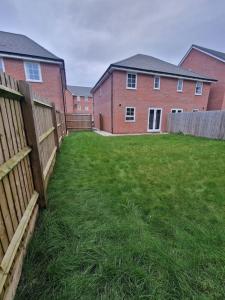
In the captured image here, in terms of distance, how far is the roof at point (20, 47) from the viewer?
10928 mm

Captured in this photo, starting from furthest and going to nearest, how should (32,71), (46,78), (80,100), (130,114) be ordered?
1. (80,100)
2. (130,114)
3. (46,78)
4. (32,71)

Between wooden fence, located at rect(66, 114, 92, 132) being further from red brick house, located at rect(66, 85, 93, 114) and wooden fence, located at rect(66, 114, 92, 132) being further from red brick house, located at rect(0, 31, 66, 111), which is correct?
red brick house, located at rect(66, 85, 93, 114)

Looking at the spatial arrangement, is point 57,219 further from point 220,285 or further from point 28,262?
point 220,285

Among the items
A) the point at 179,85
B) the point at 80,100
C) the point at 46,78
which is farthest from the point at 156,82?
the point at 80,100

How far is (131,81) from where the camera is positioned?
41.3 ft

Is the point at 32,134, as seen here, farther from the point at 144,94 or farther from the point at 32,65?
the point at 144,94

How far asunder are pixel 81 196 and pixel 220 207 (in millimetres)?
2508

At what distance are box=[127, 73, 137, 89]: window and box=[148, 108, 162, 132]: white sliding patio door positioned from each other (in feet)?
9.27

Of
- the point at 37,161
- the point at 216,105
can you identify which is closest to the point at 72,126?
the point at 37,161

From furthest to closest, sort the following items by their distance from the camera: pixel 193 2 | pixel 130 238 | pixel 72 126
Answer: pixel 72 126
pixel 193 2
pixel 130 238

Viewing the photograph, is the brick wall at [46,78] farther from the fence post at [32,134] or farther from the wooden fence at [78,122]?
the fence post at [32,134]

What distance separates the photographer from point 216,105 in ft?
56.1

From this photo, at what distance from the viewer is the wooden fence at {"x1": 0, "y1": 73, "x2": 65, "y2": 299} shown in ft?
3.80

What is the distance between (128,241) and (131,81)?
42.8 ft
